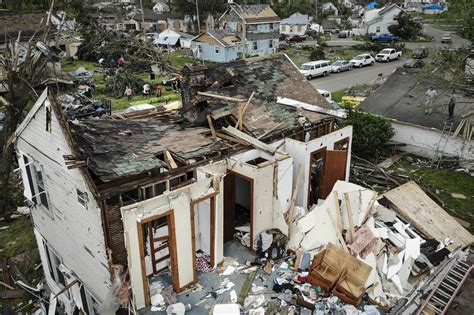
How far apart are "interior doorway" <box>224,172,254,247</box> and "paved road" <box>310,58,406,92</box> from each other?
27348 mm

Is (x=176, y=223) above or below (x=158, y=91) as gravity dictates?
above

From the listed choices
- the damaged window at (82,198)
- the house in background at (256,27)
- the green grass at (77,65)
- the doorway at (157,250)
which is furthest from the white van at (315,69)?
the damaged window at (82,198)

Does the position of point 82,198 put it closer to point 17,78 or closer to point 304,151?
point 304,151

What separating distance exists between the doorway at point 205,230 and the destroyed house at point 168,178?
4cm

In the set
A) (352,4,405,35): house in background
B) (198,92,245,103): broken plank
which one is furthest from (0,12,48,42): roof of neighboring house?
(352,4,405,35): house in background

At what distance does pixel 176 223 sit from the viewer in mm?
9680

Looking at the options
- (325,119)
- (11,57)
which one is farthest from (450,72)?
(11,57)

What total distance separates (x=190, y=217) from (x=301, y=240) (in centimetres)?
398

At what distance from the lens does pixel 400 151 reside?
955 inches

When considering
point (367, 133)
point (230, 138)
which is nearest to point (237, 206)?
point (230, 138)

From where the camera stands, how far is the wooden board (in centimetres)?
1443

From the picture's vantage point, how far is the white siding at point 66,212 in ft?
32.6

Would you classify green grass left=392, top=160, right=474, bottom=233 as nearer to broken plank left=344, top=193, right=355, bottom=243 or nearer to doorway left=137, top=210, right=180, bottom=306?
broken plank left=344, top=193, right=355, bottom=243

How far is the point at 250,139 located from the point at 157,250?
4486 millimetres
